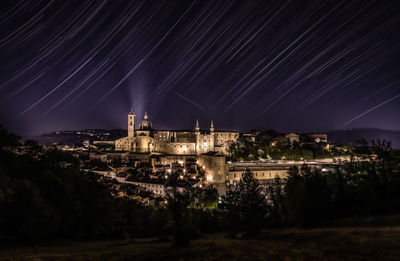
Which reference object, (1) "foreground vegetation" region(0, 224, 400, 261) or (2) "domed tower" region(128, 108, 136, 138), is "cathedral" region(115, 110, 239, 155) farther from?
(1) "foreground vegetation" region(0, 224, 400, 261)

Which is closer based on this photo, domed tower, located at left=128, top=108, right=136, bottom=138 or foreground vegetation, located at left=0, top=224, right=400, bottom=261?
foreground vegetation, located at left=0, top=224, right=400, bottom=261

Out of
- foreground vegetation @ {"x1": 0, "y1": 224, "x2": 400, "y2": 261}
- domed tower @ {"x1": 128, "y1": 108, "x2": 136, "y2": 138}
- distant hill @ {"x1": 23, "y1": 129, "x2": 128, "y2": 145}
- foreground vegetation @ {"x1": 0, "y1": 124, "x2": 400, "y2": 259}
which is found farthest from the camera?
distant hill @ {"x1": 23, "y1": 129, "x2": 128, "y2": 145}

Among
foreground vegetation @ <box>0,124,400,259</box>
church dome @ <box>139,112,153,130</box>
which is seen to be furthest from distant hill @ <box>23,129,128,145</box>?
foreground vegetation @ <box>0,124,400,259</box>

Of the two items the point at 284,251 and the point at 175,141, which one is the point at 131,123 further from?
the point at 284,251

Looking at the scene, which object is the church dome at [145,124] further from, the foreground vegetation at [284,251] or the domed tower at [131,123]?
the foreground vegetation at [284,251]

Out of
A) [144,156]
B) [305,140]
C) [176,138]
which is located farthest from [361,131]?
[144,156]

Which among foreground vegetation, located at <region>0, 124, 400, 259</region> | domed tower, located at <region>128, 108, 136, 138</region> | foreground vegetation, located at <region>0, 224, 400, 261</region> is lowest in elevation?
foreground vegetation, located at <region>0, 224, 400, 261</region>

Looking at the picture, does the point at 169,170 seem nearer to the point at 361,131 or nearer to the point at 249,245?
the point at 249,245

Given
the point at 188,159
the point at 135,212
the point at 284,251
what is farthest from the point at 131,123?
the point at 284,251

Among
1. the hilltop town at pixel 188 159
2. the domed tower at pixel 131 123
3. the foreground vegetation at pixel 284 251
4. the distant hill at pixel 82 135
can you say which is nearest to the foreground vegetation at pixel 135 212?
the foreground vegetation at pixel 284 251
